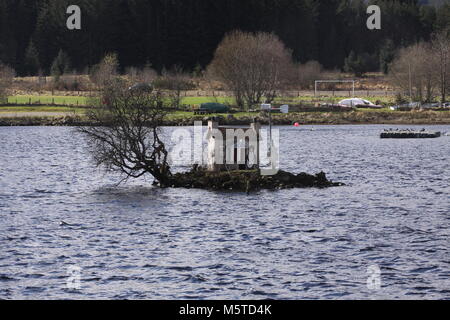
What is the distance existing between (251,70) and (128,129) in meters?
85.7

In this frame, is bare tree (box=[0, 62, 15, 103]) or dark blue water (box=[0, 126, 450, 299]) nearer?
dark blue water (box=[0, 126, 450, 299])

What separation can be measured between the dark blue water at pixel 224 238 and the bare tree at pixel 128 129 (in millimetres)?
2068

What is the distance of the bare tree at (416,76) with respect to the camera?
15200 cm

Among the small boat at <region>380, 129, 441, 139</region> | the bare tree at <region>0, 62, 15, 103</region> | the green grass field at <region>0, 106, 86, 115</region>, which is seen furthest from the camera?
the bare tree at <region>0, 62, 15, 103</region>

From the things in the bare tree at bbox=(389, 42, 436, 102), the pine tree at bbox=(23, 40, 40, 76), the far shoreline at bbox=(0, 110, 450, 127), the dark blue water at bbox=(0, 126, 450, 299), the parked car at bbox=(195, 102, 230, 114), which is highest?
the pine tree at bbox=(23, 40, 40, 76)

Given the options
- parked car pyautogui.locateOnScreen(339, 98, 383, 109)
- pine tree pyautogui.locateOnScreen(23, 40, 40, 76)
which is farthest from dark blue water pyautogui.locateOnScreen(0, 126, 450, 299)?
pine tree pyautogui.locateOnScreen(23, 40, 40, 76)

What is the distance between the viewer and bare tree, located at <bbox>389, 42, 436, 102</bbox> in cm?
15200

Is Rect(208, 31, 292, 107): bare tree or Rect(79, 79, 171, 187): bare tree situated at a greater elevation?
Rect(208, 31, 292, 107): bare tree

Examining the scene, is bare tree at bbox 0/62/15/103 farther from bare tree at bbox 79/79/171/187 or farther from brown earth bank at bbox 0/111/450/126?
bare tree at bbox 79/79/171/187

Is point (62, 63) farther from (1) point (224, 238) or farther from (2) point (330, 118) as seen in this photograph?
(1) point (224, 238)

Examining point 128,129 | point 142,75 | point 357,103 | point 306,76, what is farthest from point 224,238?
point 306,76

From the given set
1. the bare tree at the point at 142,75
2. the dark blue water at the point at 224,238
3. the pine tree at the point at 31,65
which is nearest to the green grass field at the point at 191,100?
the bare tree at the point at 142,75

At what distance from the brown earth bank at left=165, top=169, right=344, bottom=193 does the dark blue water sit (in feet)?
3.89

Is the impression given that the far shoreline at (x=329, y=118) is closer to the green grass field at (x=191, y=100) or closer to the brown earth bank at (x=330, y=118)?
the brown earth bank at (x=330, y=118)
